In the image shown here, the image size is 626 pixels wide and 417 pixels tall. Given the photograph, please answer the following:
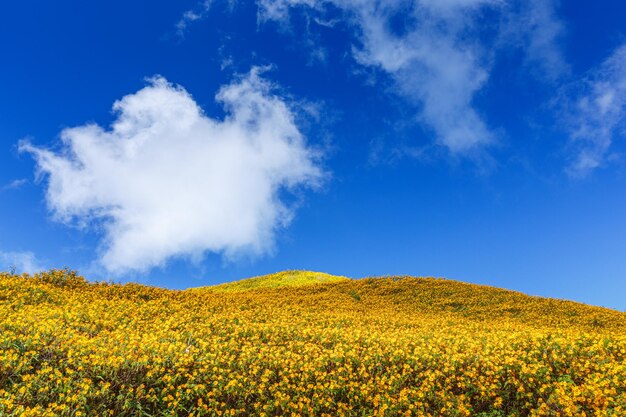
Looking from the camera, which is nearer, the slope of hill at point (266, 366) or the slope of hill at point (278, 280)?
the slope of hill at point (266, 366)

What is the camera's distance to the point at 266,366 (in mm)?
12273

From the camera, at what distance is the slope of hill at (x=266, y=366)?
1023 cm

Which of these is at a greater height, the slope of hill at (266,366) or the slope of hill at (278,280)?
the slope of hill at (278,280)

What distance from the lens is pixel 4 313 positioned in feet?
48.9

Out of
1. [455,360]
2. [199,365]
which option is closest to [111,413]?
[199,365]

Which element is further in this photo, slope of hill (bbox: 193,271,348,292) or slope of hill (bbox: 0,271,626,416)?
slope of hill (bbox: 193,271,348,292)

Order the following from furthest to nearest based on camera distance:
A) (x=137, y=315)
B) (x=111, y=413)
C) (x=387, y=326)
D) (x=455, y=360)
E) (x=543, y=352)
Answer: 1. (x=387, y=326)
2. (x=137, y=315)
3. (x=543, y=352)
4. (x=455, y=360)
5. (x=111, y=413)

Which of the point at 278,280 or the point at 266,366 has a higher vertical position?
the point at 278,280

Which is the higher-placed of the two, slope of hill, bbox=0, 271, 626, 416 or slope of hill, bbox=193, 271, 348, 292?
slope of hill, bbox=193, 271, 348, 292

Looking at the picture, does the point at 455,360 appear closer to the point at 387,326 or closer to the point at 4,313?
the point at 387,326

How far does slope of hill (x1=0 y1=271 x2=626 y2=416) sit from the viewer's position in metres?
10.2

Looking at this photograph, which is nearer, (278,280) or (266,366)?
(266,366)

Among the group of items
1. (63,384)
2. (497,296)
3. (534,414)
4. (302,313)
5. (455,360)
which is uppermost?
(497,296)

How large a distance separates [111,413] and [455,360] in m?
9.17
